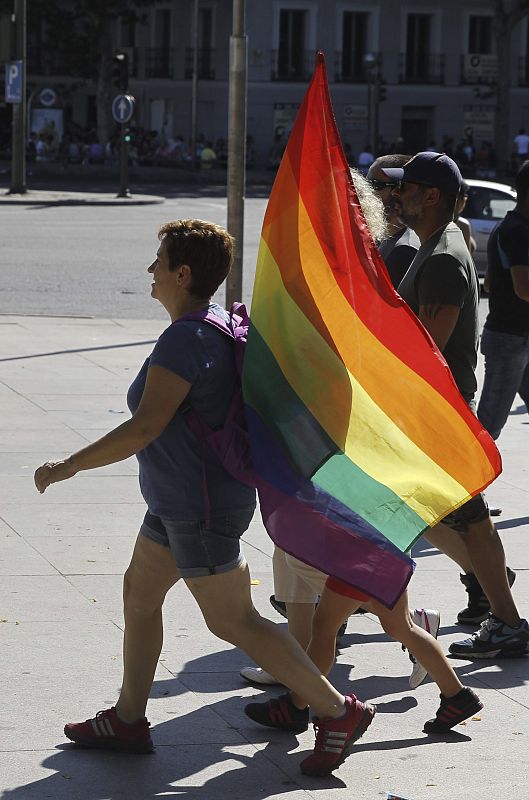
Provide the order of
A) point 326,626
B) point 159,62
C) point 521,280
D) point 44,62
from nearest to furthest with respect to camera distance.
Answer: point 326,626
point 521,280
point 159,62
point 44,62

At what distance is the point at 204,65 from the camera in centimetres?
6222

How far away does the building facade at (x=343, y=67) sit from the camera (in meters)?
59.5

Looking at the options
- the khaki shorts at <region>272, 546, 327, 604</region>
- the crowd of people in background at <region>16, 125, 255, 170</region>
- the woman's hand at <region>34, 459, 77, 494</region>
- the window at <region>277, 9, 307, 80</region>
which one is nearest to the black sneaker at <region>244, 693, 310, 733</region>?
the khaki shorts at <region>272, 546, 327, 604</region>

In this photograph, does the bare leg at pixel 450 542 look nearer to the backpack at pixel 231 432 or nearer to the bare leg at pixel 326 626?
the bare leg at pixel 326 626

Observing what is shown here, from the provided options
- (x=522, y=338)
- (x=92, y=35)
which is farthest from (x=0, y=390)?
(x=92, y=35)

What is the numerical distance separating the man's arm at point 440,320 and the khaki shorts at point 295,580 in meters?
0.97

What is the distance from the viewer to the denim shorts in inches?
164

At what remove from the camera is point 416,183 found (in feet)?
17.5

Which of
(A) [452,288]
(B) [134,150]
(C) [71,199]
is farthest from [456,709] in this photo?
(B) [134,150]

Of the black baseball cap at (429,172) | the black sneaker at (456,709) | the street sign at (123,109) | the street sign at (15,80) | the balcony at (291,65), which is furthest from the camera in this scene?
the balcony at (291,65)

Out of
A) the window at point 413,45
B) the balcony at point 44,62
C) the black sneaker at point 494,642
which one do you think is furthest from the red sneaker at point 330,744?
the balcony at point 44,62

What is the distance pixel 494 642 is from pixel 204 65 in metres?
58.9

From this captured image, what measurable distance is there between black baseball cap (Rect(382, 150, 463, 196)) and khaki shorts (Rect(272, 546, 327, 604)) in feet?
4.78

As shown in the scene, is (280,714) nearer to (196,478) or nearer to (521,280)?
(196,478)
